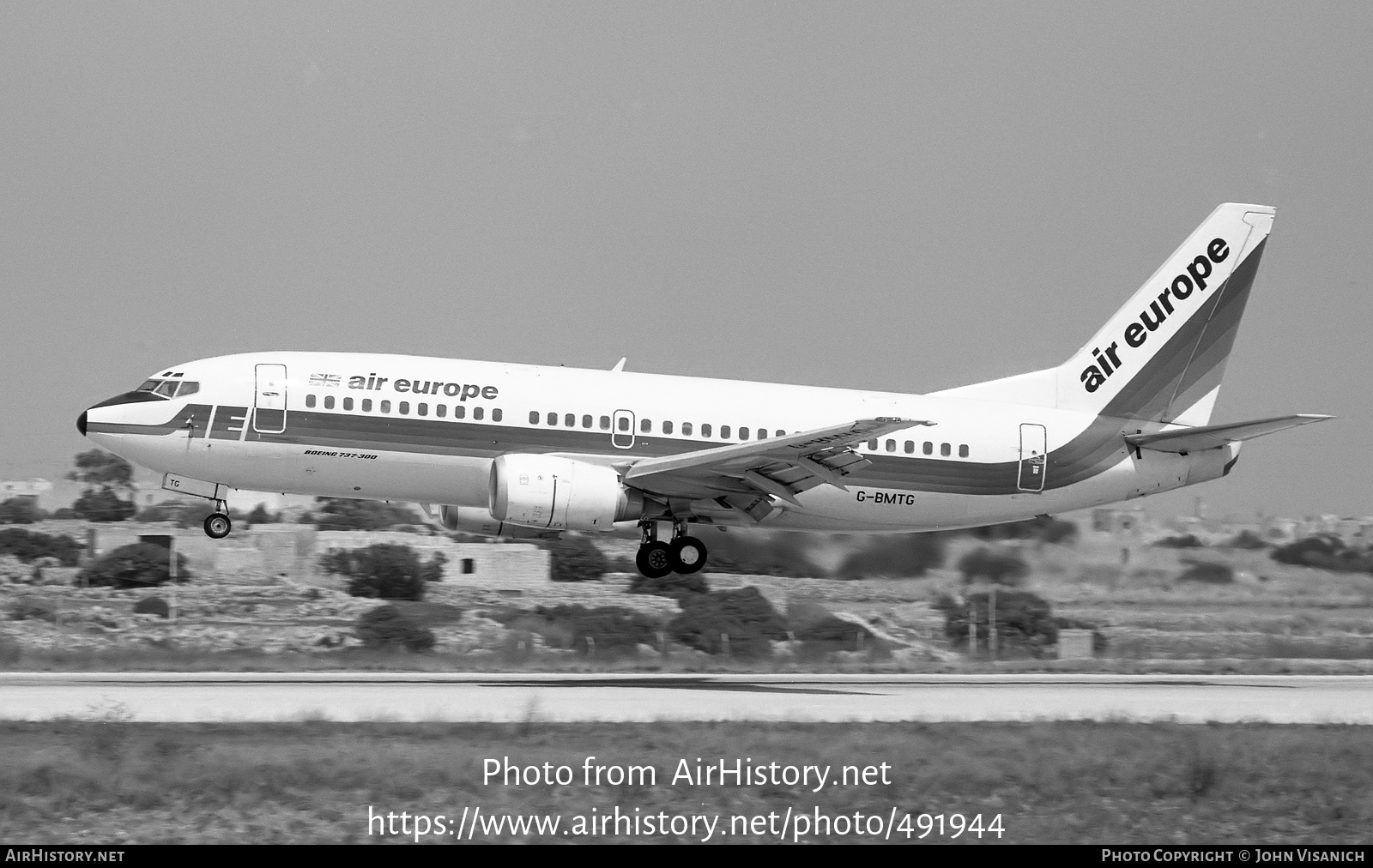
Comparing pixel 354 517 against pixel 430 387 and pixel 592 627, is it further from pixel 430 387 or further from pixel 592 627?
pixel 430 387

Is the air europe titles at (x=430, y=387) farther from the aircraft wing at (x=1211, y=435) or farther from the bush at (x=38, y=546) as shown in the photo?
the bush at (x=38, y=546)

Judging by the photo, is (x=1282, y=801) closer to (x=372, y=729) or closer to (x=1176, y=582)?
(x=372, y=729)

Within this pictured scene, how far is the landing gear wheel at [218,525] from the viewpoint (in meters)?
28.7

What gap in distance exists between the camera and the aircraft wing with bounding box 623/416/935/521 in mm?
26869

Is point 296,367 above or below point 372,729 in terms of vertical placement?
above

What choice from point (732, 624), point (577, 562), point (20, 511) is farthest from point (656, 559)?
point (20, 511)

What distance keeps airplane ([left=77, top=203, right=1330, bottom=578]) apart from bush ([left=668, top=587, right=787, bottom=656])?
39.9 feet

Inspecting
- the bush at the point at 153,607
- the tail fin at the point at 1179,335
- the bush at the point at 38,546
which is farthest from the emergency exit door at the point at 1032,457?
the bush at the point at 38,546

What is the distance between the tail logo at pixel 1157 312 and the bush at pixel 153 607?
33281mm

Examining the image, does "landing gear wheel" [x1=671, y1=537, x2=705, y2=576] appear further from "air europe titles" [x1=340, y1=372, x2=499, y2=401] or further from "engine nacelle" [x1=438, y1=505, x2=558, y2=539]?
"air europe titles" [x1=340, y1=372, x2=499, y2=401]
